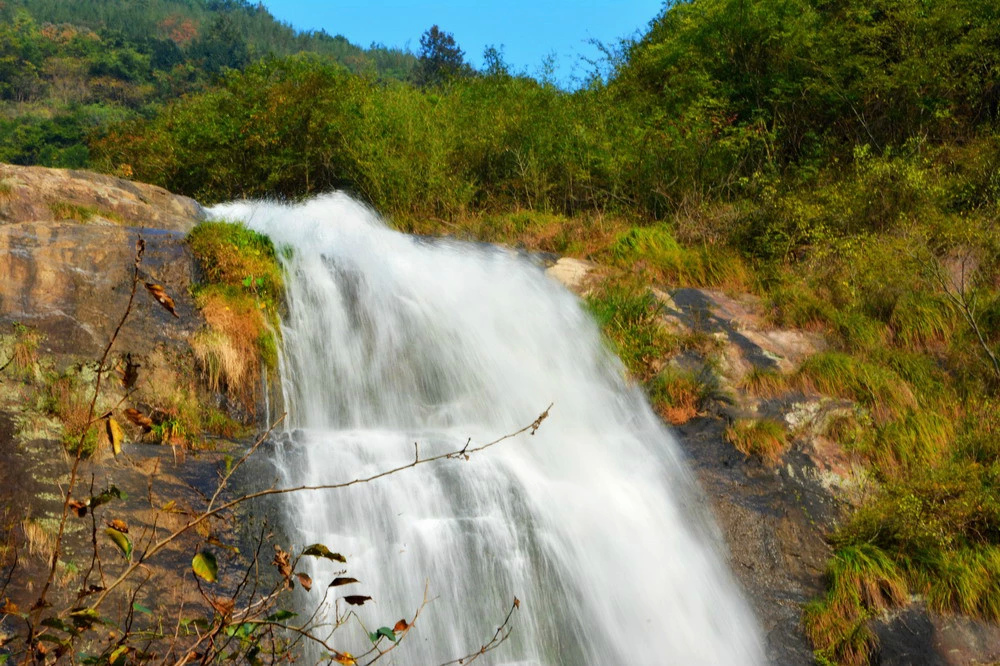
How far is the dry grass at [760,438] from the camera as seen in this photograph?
25.3 ft

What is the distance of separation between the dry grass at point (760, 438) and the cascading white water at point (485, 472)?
0.62 m

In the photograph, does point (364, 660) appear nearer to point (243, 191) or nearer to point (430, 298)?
point (430, 298)

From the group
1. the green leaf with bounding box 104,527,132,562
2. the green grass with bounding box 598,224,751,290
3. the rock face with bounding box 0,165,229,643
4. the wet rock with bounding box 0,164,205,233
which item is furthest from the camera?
the green grass with bounding box 598,224,751,290

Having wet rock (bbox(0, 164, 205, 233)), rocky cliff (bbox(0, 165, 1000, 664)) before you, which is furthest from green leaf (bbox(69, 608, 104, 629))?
wet rock (bbox(0, 164, 205, 233))

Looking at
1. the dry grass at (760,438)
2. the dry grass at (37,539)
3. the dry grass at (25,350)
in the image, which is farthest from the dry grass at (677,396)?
the dry grass at (25,350)

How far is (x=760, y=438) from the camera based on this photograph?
25.5 ft

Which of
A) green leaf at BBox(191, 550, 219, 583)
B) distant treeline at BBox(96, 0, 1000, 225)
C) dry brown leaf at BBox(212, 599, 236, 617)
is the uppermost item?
distant treeline at BBox(96, 0, 1000, 225)

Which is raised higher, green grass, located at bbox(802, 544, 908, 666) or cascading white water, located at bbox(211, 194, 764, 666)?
cascading white water, located at bbox(211, 194, 764, 666)

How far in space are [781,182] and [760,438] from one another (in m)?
5.97

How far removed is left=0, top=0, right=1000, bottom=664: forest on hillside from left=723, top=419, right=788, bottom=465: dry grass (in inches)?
23.4

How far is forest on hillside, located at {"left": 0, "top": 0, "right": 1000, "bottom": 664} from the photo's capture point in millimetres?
7070

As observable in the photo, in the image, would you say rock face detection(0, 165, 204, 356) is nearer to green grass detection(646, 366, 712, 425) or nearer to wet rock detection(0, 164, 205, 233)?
wet rock detection(0, 164, 205, 233)

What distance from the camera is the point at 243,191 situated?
14.6 metres

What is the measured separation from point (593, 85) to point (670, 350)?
Result: 8.04 meters
